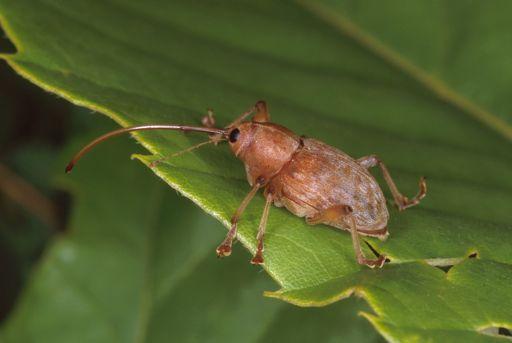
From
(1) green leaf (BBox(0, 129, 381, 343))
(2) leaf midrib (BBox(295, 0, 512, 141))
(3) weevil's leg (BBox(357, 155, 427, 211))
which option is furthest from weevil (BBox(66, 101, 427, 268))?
(2) leaf midrib (BBox(295, 0, 512, 141))

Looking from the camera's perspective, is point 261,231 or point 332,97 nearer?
point 261,231

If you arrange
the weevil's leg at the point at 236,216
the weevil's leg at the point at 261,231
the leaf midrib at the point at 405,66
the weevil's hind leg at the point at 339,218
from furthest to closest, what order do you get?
the leaf midrib at the point at 405,66, the weevil's hind leg at the point at 339,218, the weevil's leg at the point at 236,216, the weevil's leg at the point at 261,231

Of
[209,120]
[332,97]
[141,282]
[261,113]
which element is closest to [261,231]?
[209,120]

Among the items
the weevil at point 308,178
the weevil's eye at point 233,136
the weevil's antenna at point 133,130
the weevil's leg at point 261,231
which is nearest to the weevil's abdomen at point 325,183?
the weevil at point 308,178

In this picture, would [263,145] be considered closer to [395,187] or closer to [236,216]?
[236,216]

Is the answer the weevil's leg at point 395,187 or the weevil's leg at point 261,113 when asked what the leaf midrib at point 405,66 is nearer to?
the weevil's leg at point 395,187

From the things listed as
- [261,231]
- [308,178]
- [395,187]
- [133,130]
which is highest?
[395,187]
